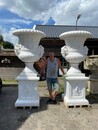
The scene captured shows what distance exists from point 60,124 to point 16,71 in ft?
28.1

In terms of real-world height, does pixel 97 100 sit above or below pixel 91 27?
below

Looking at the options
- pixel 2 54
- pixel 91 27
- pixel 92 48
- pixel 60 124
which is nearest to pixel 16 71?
pixel 2 54

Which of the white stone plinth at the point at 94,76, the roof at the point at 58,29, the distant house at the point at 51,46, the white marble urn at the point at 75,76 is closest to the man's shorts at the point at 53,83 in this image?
the white marble urn at the point at 75,76

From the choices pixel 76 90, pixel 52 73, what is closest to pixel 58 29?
pixel 52 73

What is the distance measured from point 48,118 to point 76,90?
4.66 feet

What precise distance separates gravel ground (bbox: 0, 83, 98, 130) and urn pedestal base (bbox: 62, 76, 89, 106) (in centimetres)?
22

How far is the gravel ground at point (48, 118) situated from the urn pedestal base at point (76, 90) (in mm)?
219

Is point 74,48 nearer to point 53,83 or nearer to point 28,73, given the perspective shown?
point 53,83

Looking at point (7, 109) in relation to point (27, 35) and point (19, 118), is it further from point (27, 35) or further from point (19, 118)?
point (27, 35)

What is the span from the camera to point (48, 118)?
4973 mm

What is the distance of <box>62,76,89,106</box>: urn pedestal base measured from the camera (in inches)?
235

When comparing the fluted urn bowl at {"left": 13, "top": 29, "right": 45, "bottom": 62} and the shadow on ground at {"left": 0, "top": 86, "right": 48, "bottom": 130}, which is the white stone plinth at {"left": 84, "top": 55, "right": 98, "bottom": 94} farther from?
the fluted urn bowl at {"left": 13, "top": 29, "right": 45, "bottom": 62}

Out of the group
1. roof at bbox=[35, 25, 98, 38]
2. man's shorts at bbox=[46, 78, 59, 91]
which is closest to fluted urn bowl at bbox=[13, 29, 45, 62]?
man's shorts at bbox=[46, 78, 59, 91]

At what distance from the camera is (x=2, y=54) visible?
495 inches
